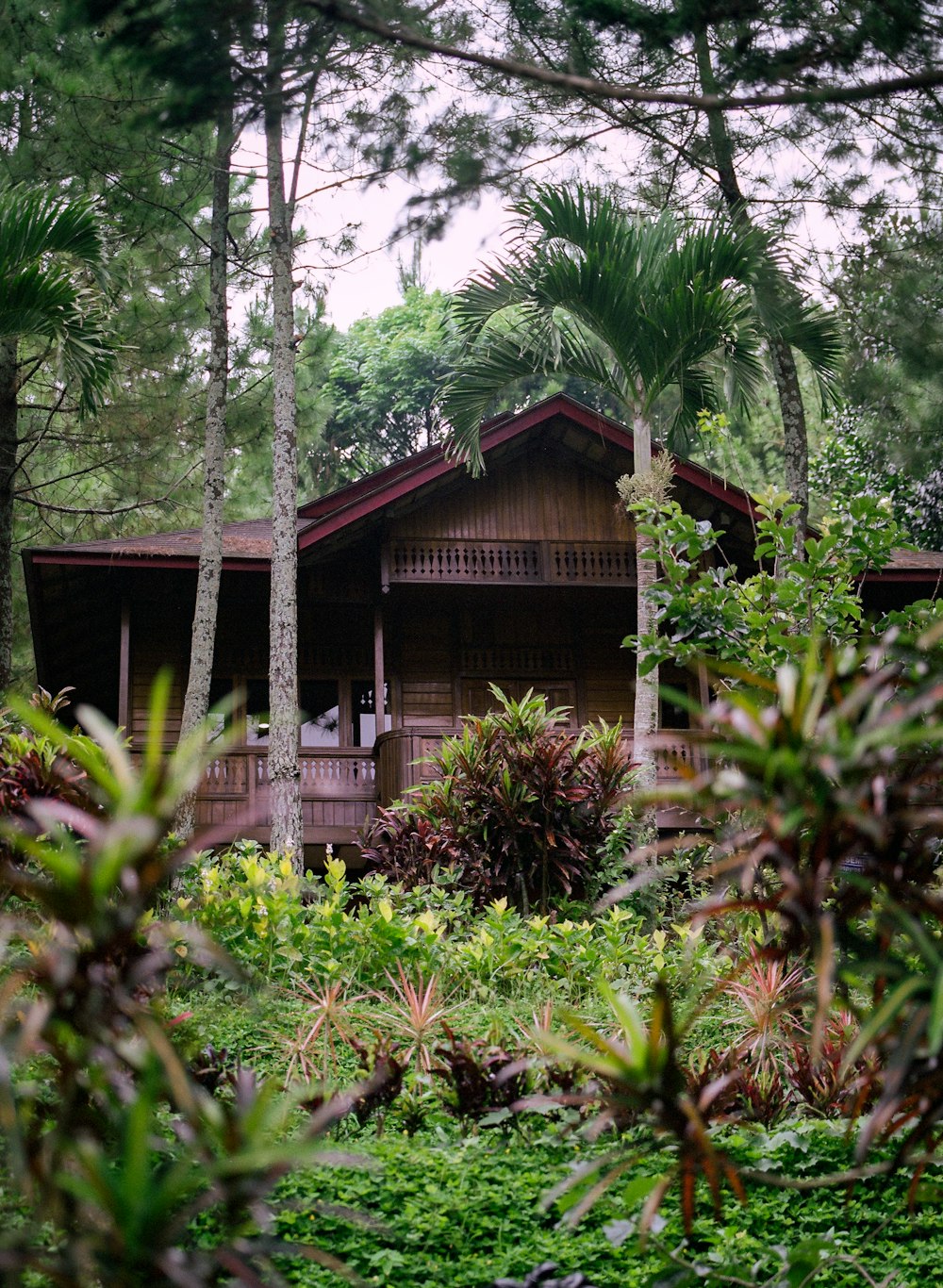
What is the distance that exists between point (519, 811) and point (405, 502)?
7.16 metres

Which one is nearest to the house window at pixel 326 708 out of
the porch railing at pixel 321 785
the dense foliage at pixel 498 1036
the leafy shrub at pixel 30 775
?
the porch railing at pixel 321 785

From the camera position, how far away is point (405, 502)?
15656mm

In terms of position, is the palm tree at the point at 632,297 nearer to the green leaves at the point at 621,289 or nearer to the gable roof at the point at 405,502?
the green leaves at the point at 621,289

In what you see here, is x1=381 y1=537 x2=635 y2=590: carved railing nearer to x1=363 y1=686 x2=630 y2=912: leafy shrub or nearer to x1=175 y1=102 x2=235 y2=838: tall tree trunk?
x1=175 y1=102 x2=235 y2=838: tall tree trunk

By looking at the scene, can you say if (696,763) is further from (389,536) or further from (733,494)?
(389,536)

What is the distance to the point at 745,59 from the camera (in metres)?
3.97

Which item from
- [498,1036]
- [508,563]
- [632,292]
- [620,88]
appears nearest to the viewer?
[620,88]

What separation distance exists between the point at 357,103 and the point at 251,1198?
4428mm

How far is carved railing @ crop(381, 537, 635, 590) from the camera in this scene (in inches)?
614

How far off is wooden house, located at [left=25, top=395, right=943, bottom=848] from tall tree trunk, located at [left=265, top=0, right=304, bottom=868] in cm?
215

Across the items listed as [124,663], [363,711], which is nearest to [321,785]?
[363,711]

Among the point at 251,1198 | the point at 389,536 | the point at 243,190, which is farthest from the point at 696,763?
the point at 251,1198

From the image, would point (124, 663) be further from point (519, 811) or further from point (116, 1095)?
point (116, 1095)

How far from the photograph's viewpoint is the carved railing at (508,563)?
51.1 feet
